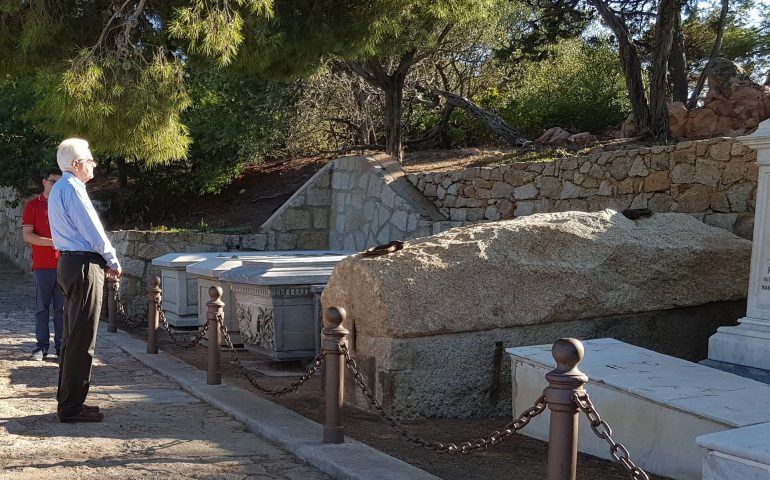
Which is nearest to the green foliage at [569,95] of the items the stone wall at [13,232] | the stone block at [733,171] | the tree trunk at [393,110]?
the tree trunk at [393,110]

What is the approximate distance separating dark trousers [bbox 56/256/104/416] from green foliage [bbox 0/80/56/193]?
10.8 metres

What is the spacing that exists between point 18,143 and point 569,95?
10.9 m

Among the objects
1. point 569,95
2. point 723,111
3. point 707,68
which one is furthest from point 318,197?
point 707,68

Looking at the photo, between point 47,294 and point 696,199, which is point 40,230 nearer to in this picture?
point 47,294

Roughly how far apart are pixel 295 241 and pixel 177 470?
27.6ft

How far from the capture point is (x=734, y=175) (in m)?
7.52

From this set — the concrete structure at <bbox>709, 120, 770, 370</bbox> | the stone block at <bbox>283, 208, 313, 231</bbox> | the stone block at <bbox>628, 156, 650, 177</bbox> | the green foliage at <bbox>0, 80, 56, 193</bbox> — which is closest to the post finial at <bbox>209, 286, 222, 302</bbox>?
the concrete structure at <bbox>709, 120, 770, 370</bbox>

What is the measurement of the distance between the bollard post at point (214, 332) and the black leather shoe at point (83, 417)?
131 centimetres

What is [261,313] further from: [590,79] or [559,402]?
[590,79]

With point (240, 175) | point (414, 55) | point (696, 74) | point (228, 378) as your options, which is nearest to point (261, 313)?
point (228, 378)

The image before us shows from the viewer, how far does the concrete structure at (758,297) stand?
556 cm

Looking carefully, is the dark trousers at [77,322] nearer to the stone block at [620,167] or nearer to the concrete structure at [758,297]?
the concrete structure at [758,297]

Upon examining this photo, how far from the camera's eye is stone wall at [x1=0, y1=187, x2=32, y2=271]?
58.0 feet

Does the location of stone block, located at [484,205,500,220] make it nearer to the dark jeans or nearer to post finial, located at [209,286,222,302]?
post finial, located at [209,286,222,302]
